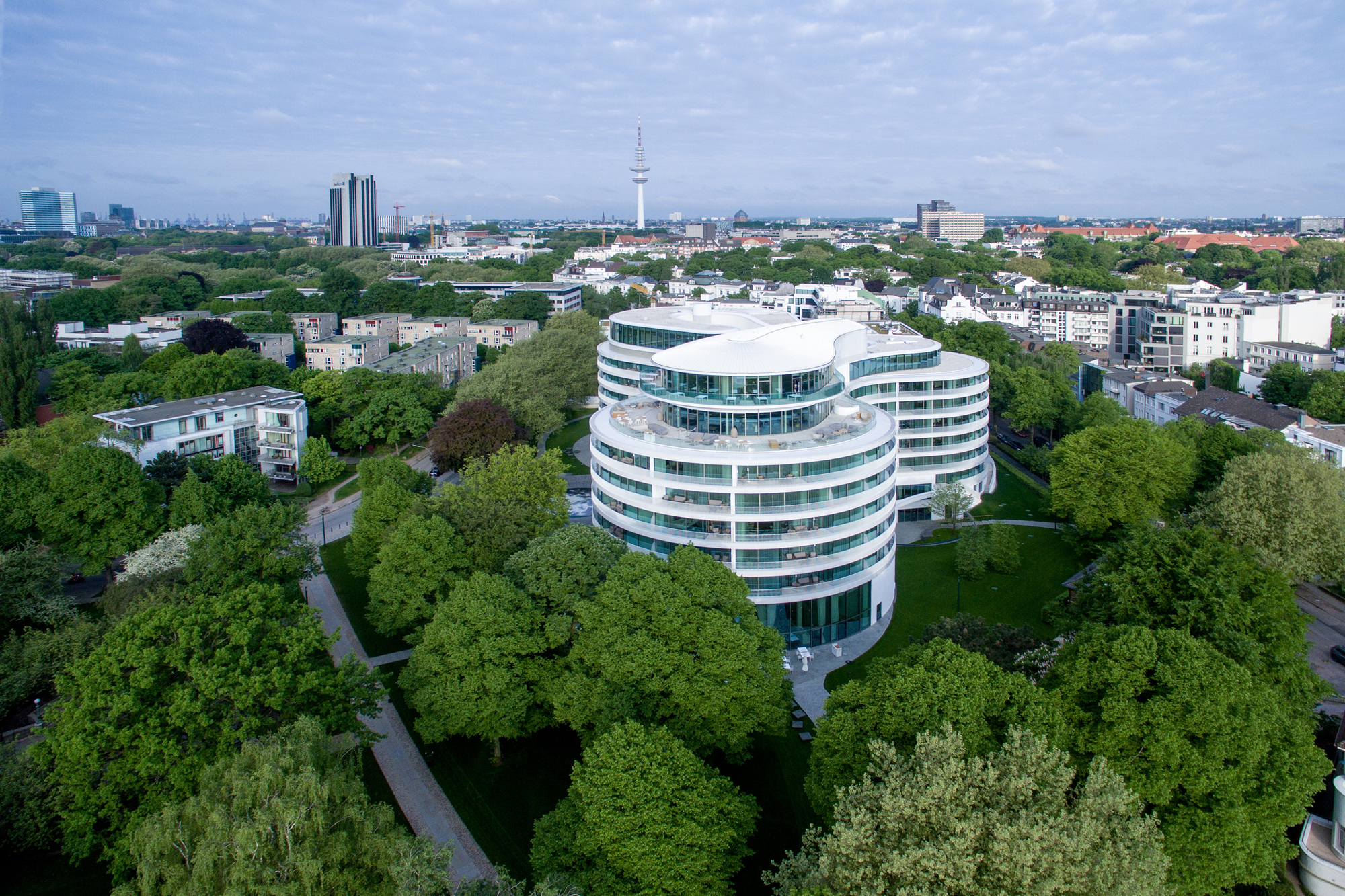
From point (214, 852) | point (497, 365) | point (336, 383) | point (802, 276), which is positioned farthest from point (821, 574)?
point (802, 276)

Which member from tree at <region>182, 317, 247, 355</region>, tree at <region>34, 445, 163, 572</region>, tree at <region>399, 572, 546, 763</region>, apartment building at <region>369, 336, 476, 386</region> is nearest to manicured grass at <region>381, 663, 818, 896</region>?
tree at <region>399, 572, 546, 763</region>

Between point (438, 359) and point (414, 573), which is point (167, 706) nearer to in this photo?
point (414, 573)

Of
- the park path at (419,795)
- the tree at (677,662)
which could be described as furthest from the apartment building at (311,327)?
the tree at (677,662)

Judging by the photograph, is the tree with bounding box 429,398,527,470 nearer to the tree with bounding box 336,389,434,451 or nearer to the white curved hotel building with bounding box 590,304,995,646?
the tree with bounding box 336,389,434,451

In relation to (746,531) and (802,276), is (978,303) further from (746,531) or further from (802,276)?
(746,531)

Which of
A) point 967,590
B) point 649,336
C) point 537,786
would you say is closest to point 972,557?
point 967,590

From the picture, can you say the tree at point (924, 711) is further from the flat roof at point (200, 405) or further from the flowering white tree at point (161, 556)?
the flat roof at point (200, 405)
